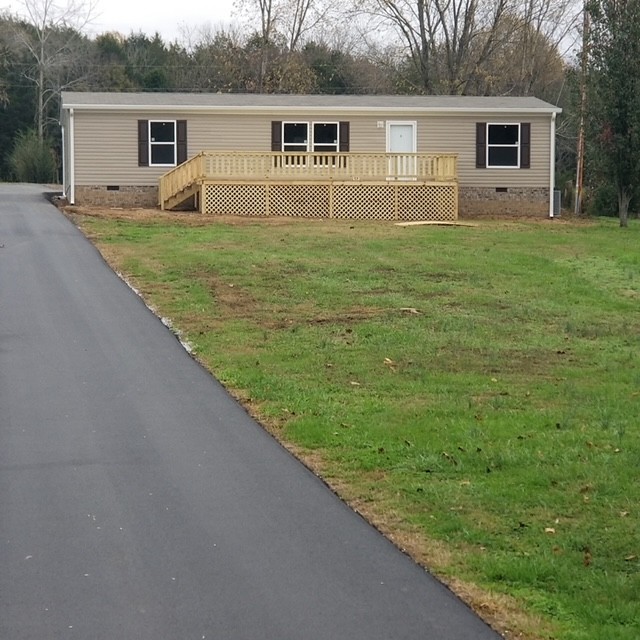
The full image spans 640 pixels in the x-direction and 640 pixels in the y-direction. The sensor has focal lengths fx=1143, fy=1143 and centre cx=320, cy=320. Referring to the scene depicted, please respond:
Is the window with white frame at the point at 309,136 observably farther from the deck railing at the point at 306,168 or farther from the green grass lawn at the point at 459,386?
the green grass lawn at the point at 459,386

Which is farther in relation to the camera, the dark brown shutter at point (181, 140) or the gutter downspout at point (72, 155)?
the dark brown shutter at point (181, 140)

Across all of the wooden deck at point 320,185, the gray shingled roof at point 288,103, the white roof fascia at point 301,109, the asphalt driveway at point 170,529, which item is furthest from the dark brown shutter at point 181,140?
the asphalt driveway at point 170,529

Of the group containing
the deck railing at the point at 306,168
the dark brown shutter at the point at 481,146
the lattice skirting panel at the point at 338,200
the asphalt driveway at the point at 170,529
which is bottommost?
the asphalt driveway at the point at 170,529

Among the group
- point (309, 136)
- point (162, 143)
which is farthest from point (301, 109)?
point (162, 143)

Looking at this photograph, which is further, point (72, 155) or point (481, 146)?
point (481, 146)

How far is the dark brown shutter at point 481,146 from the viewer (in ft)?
107

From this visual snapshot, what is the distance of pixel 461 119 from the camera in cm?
3250

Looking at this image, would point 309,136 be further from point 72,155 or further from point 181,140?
point 72,155

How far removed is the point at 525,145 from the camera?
3272cm

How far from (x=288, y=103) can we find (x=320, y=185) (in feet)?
12.2

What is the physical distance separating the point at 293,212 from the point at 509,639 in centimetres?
2508

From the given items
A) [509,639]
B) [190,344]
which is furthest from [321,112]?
[509,639]

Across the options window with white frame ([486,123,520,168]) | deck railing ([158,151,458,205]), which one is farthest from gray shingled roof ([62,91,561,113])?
deck railing ([158,151,458,205])

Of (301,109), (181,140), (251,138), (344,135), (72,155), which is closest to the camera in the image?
(72,155)
